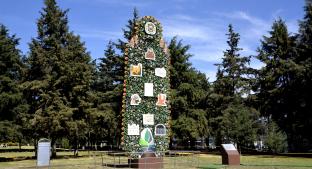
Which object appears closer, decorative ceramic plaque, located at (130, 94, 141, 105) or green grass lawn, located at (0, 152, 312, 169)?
green grass lawn, located at (0, 152, 312, 169)

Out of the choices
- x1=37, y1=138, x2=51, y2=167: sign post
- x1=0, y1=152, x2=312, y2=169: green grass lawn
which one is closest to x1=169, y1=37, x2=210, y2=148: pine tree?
x1=0, y1=152, x2=312, y2=169: green grass lawn

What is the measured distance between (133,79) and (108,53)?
3505cm

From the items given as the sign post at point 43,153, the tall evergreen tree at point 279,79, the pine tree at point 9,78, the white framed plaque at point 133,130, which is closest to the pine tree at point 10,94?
the pine tree at point 9,78

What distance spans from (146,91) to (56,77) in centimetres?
1656

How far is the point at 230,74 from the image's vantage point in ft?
180

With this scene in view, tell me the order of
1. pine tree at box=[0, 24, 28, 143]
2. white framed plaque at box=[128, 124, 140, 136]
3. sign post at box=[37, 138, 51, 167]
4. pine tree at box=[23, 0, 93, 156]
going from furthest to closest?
1. pine tree at box=[23, 0, 93, 156]
2. pine tree at box=[0, 24, 28, 143]
3. white framed plaque at box=[128, 124, 140, 136]
4. sign post at box=[37, 138, 51, 167]

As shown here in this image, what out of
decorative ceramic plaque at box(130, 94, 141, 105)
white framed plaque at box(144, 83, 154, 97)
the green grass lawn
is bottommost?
the green grass lawn

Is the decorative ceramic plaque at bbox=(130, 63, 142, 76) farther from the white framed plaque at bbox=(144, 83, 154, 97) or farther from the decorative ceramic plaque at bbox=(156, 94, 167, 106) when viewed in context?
the decorative ceramic plaque at bbox=(156, 94, 167, 106)

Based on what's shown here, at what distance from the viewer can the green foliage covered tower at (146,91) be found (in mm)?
26219

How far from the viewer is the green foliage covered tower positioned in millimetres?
26219

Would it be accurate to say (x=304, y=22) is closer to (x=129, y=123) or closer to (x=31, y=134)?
(x=129, y=123)

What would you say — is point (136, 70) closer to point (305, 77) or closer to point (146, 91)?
point (146, 91)

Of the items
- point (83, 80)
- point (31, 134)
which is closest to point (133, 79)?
point (83, 80)

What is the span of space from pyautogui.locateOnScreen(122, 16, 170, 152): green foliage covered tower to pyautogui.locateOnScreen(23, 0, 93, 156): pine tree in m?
13.5
